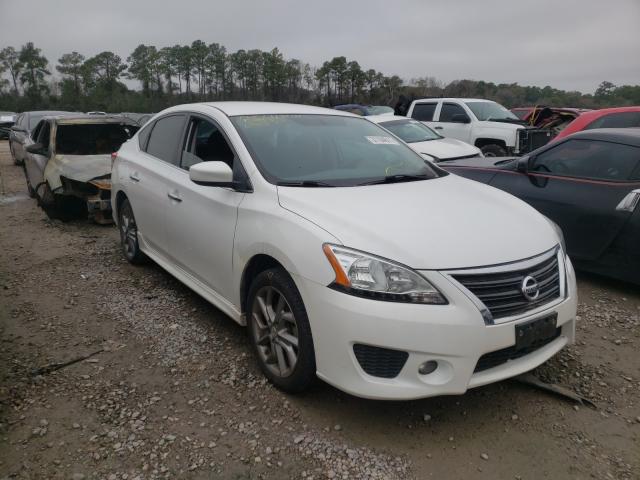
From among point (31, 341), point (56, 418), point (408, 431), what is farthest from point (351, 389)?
point (31, 341)

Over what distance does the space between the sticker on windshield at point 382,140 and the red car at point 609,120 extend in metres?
4.40

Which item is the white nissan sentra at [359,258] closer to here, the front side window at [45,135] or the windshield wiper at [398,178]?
the windshield wiper at [398,178]

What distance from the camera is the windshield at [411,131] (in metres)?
9.56

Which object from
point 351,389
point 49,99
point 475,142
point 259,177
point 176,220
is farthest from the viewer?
point 49,99

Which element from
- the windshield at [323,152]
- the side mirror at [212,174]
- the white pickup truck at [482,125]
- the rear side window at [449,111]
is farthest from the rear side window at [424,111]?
the side mirror at [212,174]

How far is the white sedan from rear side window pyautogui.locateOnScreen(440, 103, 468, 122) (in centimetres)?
192

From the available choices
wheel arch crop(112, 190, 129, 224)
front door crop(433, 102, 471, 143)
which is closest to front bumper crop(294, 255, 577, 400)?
wheel arch crop(112, 190, 129, 224)

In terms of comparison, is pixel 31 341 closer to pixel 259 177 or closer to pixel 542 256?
pixel 259 177

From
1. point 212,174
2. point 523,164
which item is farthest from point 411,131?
point 212,174

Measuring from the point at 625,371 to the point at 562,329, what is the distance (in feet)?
2.66

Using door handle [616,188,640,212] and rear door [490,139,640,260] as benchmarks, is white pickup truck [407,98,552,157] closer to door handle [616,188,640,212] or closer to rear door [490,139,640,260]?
rear door [490,139,640,260]

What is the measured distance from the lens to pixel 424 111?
40.5ft

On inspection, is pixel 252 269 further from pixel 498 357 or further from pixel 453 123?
pixel 453 123

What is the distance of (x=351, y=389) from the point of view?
2449 millimetres
